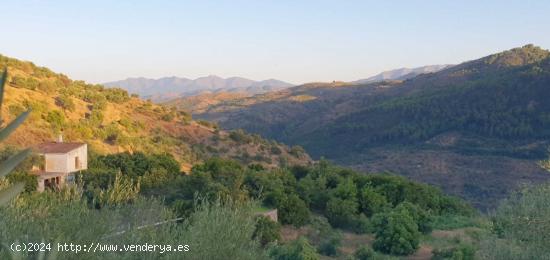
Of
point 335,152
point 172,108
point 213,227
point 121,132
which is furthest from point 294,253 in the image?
point 335,152

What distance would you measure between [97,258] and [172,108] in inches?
1696

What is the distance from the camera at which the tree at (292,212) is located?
18.4m

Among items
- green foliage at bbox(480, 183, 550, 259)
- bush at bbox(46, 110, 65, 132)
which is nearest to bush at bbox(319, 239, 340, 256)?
green foliage at bbox(480, 183, 550, 259)

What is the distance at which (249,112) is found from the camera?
95250mm

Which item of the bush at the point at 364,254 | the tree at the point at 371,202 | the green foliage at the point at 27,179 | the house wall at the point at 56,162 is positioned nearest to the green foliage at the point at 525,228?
the bush at the point at 364,254

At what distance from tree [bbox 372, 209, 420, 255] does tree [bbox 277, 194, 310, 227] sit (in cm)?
270

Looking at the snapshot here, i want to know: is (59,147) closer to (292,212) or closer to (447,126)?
(292,212)

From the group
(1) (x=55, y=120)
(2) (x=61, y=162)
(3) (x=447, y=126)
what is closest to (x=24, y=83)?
(1) (x=55, y=120)

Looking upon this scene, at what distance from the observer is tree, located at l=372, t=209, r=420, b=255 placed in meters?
15.9

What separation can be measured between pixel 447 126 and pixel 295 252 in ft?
175

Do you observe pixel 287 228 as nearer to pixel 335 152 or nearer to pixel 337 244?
pixel 337 244

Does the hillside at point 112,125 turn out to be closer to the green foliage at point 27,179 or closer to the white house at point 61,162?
the white house at point 61,162

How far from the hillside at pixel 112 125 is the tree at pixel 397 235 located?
59.4ft

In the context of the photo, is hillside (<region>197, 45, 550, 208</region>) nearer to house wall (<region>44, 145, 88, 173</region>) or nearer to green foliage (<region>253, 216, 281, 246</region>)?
green foliage (<region>253, 216, 281, 246</region>)
